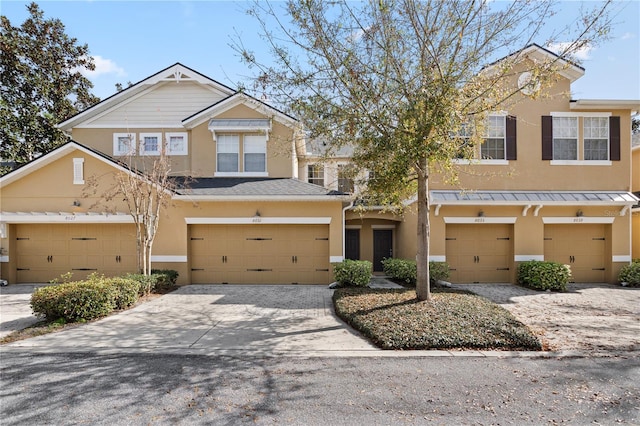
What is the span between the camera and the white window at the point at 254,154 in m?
14.5

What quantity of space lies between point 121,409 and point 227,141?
11860mm

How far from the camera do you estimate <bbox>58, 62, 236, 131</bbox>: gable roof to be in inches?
610

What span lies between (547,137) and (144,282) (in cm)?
1509

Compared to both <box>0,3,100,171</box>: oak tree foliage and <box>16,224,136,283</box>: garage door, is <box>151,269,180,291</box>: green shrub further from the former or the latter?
<box>0,3,100,171</box>: oak tree foliage

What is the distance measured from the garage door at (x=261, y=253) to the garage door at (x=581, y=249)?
8925 millimetres

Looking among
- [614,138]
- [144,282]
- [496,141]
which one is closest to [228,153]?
[144,282]

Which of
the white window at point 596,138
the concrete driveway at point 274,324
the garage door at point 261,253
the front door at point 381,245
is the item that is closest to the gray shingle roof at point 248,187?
the garage door at point 261,253

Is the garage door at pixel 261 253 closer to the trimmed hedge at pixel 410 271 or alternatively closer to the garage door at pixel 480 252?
the trimmed hedge at pixel 410 271

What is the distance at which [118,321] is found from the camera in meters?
7.95

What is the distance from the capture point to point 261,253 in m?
13.1

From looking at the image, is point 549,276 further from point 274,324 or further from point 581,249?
point 274,324

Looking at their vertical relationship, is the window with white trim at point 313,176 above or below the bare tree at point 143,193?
above

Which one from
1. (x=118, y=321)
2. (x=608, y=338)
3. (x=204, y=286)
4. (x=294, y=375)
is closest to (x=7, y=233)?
(x=204, y=286)

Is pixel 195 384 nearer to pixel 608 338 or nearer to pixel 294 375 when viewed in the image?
pixel 294 375
